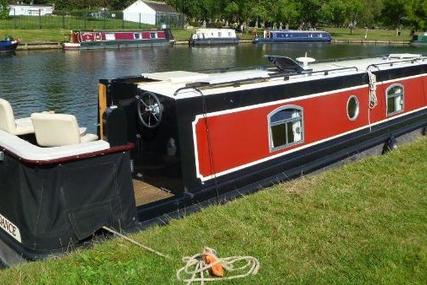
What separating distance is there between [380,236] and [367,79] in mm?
5482

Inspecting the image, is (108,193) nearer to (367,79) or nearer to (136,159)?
(136,159)

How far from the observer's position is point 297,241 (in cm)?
585

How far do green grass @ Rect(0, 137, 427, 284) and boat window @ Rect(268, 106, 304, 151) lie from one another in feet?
3.17

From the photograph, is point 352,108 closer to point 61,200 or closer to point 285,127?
point 285,127

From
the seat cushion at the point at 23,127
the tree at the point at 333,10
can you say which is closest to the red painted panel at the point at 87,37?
the seat cushion at the point at 23,127

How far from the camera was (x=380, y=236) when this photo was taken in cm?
594

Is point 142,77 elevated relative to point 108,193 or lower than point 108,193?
elevated

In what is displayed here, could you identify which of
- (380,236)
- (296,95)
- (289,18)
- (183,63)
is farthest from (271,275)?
(289,18)

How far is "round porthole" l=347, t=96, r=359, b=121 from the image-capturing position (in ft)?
34.1

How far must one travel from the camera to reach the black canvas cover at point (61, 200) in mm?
5770

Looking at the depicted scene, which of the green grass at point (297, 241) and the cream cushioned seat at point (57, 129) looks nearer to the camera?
the green grass at point (297, 241)

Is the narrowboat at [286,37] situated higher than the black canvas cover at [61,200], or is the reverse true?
the narrowboat at [286,37]

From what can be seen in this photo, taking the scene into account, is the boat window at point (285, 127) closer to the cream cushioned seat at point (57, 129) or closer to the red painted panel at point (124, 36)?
the cream cushioned seat at point (57, 129)

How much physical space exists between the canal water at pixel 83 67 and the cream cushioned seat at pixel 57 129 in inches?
517
